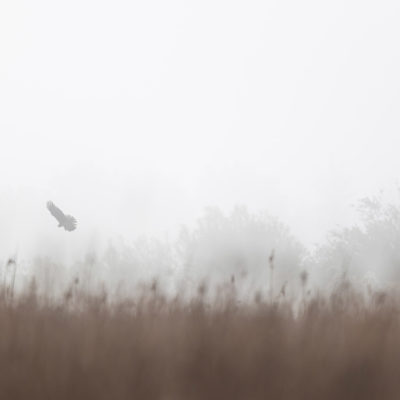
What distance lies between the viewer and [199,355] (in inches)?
201

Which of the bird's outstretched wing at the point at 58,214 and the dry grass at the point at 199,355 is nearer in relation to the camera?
the dry grass at the point at 199,355

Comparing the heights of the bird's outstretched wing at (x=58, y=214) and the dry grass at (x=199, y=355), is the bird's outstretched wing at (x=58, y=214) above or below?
above

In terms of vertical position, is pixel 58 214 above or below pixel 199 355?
above

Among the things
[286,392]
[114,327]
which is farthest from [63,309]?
[286,392]

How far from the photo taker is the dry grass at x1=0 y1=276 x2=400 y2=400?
468cm

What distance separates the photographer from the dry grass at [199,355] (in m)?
4.68

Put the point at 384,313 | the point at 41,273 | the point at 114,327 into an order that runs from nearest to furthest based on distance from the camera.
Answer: the point at 114,327, the point at 384,313, the point at 41,273

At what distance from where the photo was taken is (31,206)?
11600 cm

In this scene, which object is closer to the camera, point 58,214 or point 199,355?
point 199,355

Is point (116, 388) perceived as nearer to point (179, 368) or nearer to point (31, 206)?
point (179, 368)

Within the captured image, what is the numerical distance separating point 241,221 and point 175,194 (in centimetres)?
8043

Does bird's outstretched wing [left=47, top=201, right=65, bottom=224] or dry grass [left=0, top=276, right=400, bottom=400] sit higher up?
bird's outstretched wing [left=47, top=201, right=65, bottom=224]

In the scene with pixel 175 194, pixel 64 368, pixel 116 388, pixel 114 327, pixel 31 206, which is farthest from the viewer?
pixel 175 194

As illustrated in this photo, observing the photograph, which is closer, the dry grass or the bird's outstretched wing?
the dry grass
